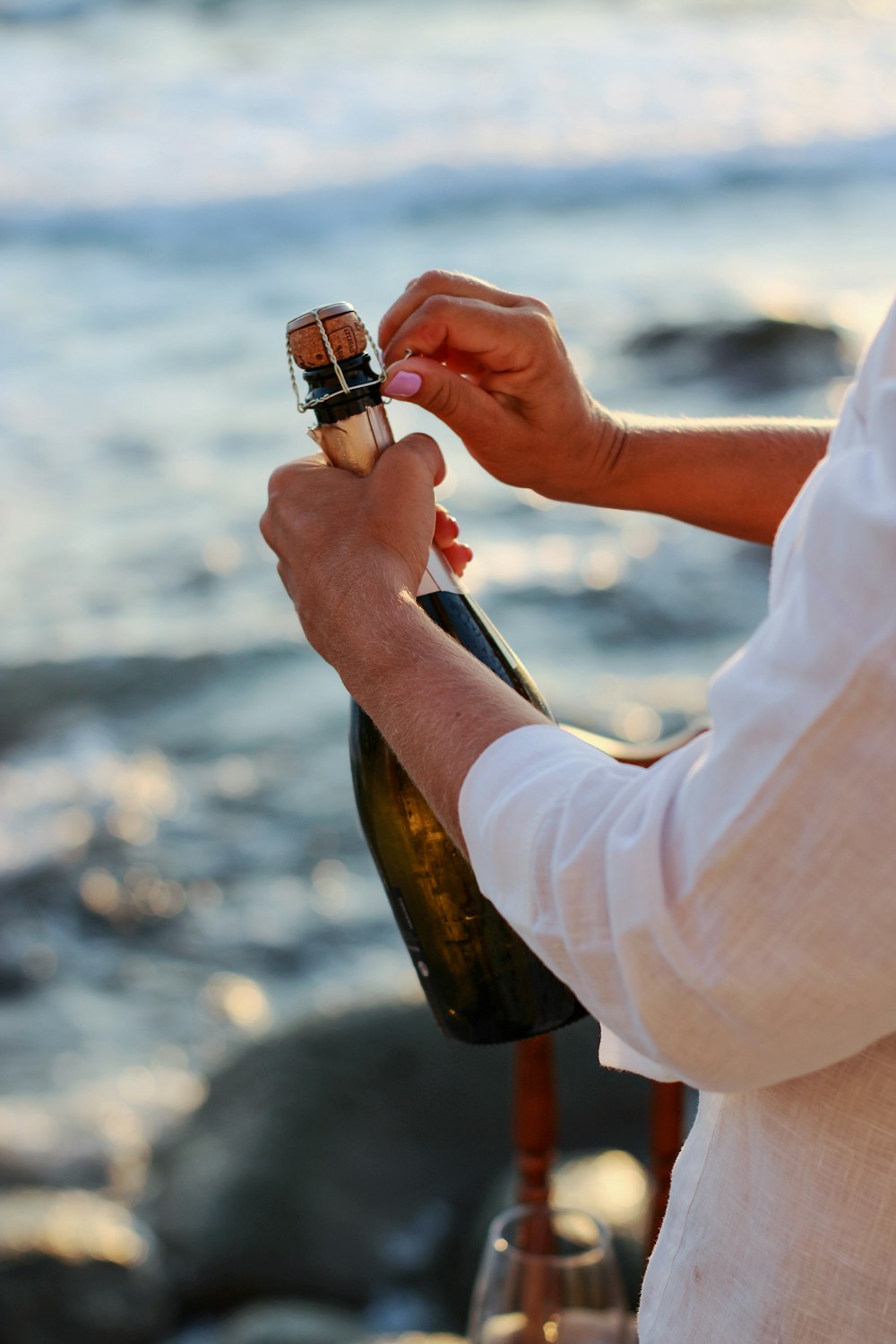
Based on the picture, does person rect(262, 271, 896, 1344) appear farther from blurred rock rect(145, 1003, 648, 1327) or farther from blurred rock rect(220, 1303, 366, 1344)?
blurred rock rect(145, 1003, 648, 1327)

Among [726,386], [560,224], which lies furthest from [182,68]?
[726,386]

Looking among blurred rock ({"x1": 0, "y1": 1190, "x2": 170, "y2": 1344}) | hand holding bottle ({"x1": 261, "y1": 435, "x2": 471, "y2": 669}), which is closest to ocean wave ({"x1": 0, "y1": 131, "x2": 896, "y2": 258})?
blurred rock ({"x1": 0, "y1": 1190, "x2": 170, "y2": 1344})

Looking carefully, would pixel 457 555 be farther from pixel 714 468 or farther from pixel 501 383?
pixel 714 468

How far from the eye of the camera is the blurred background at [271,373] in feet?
13.5

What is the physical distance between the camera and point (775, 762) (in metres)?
0.62

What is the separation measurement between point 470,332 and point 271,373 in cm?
814

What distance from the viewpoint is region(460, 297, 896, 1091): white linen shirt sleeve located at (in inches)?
23.7

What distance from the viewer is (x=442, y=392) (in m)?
1.14

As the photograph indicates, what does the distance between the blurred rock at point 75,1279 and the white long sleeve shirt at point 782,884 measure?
6.49 feet

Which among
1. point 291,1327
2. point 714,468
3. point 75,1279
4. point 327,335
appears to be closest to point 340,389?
point 327,335

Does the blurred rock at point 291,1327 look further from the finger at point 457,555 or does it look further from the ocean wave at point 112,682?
the ocean wave at point 112,682

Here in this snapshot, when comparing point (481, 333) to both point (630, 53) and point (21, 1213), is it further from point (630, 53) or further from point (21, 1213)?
point (630, 53)

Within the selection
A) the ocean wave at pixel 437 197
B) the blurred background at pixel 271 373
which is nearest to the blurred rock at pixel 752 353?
the blurred background at pixel 271 373

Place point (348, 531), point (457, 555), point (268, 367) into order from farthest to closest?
point (268, 367) < point (457, 555) < point (348, 531)
